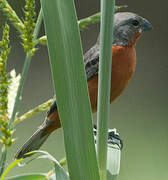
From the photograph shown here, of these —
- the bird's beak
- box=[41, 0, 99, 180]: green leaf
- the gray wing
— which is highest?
box=[41, 0, 99, 180]: green leaf

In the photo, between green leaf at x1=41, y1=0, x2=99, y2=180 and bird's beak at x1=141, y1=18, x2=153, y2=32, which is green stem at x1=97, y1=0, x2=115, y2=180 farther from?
bird's beak at x1=141, y1=18, x2=153, y2=32

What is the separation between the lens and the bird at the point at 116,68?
5.14 feet

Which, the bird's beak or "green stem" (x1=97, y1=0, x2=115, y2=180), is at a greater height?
"green stem" (x1=97, y1=0, x2=115, y2=180)

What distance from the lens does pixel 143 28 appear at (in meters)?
1.81

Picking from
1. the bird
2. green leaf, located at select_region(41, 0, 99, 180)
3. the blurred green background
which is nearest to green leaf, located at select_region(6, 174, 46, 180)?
green leaf, located at select_region(41, 0, 99, 180)

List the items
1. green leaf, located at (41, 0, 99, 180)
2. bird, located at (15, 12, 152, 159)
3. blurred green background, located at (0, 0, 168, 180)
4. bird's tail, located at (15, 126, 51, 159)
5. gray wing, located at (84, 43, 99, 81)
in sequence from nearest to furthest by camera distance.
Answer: green leaf, located at (41, 0, 99, 180), bird's tail, located at (15, 126, 51, 159), bird, located at (15, 12, 152, 159), gray wing, located at (84, 43, 99, 81), blurred green background, located at (0, 0, 168, 180)

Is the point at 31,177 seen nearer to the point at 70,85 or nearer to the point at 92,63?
the point at 70,85

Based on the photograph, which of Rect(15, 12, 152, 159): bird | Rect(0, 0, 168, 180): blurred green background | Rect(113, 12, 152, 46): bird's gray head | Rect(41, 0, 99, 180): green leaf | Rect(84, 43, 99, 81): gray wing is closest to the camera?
Rect(41, 0, 99, 180): green leaf

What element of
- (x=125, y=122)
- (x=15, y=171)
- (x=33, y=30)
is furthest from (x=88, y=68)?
(x=125, y=122)

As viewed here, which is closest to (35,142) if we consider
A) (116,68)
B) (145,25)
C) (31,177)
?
(116,68)

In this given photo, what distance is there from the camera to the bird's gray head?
5.89ft

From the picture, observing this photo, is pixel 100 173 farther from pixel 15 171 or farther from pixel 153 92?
pixel 153 92

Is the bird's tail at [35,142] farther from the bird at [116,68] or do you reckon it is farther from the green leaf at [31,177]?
the green leaf at [31,177]

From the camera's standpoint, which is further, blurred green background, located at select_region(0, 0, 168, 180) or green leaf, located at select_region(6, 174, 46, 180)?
blurred green background, located at select_region(0, 0, 168, 180)
